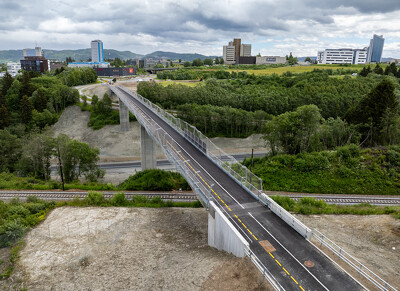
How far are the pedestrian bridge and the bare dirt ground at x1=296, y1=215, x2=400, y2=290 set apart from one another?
4.39ft

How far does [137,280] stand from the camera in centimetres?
1770

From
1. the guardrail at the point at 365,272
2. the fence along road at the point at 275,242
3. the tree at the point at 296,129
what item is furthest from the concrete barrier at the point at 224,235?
the tree at the point at 296,129

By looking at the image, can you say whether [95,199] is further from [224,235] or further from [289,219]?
[289,219]

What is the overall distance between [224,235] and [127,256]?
7651mm

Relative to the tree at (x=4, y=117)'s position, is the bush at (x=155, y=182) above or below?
below

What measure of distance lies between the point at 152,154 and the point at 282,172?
20.9 meters

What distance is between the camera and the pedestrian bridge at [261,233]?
48.7 feet

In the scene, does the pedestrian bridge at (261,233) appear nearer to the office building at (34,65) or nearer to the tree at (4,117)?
the tree at (4,117)

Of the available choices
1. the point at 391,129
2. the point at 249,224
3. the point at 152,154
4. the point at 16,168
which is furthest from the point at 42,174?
the point at 391,129

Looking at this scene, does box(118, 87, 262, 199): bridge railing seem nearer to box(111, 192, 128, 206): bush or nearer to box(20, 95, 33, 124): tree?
box(111, 192, 128, 206): bush

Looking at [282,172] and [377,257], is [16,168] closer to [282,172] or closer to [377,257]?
[282,172]

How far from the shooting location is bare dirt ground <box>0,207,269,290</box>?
16.7 m

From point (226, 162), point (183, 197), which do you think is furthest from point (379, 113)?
point (183, 197)

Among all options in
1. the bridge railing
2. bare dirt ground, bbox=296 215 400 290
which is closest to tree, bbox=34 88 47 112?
the bridge railing
